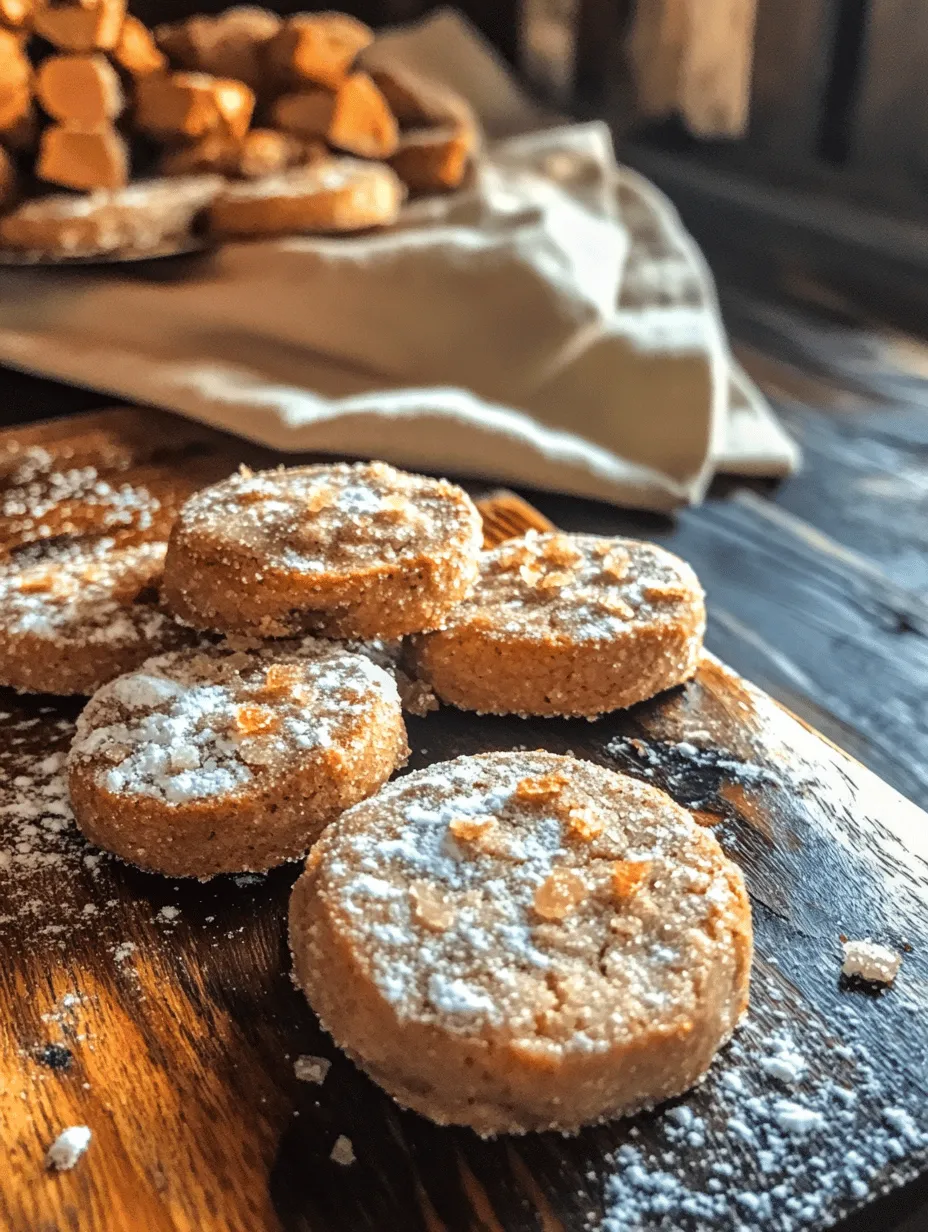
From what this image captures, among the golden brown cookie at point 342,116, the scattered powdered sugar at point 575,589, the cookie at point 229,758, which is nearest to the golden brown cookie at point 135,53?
the golden brown cookie at point 342,116

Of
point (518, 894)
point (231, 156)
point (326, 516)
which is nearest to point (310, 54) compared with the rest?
point (231, 156)

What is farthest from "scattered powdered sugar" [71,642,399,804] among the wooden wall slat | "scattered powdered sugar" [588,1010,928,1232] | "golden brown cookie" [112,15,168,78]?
the wooden wall slat

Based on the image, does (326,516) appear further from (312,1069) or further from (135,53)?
(135,53)

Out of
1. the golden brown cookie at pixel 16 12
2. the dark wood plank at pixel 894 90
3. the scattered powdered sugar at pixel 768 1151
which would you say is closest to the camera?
the scattered powdered sugar at pixel 768 1151

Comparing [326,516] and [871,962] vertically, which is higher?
[326,516]

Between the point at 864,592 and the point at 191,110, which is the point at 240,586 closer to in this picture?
the point at 864,592

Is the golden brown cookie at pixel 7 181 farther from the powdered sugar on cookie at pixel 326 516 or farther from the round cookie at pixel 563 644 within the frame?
the round cookie at pixel 563 644

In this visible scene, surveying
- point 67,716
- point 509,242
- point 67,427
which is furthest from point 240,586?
point 509,242
